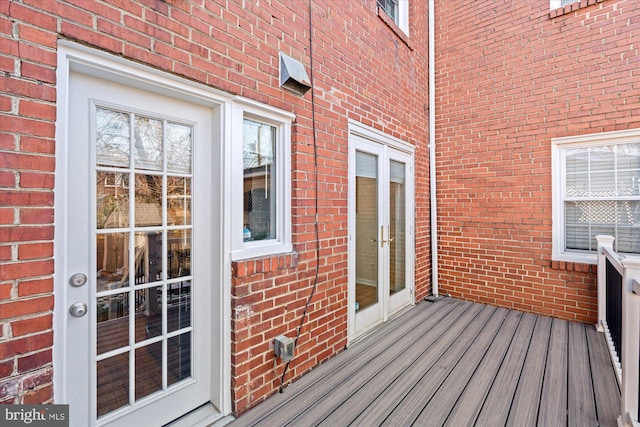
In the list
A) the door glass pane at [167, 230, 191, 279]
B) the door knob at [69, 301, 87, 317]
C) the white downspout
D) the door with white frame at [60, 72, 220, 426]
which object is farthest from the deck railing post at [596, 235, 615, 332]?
the door knob at [69, 301, 87, 317]

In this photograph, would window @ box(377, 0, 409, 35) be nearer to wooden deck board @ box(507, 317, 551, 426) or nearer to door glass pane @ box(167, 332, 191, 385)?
wooden deck board @ box(507, 317, 551, 426)

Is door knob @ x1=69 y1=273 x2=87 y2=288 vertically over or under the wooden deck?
over

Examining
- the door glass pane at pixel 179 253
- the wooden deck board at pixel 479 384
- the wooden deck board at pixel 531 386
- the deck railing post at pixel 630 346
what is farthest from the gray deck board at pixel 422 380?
the door glass pane at pixel 179 253

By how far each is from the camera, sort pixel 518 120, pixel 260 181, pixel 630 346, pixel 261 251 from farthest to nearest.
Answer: pixel 518 120 → pixel 260 181 → pixel 261 251 → pixel 630 346

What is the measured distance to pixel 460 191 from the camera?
176 inches

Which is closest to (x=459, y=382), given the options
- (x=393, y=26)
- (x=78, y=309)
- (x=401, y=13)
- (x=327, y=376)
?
(x=327, y=376)

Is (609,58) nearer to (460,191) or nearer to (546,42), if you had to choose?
(546,42)

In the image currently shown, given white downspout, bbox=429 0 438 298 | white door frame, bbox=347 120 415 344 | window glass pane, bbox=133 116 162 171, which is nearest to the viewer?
window glass pane, bbox=133 116 162 171

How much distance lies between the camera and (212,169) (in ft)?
6.77

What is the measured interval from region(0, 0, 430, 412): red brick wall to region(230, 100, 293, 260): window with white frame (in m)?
0.08

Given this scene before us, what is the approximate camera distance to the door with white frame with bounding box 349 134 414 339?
321 cm

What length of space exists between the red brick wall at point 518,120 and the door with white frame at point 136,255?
371cm

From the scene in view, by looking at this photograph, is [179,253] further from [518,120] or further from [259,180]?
[518,120]

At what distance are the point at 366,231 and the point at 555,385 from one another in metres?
2.02
